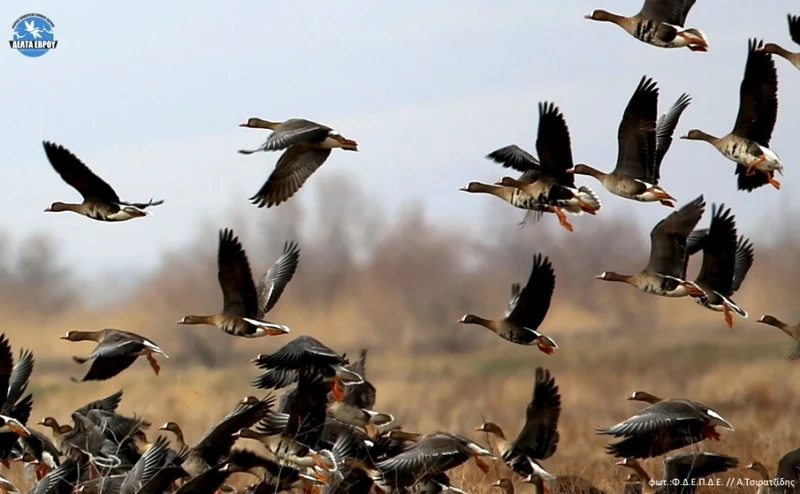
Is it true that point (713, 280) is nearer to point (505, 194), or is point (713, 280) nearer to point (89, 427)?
point (505, 194)

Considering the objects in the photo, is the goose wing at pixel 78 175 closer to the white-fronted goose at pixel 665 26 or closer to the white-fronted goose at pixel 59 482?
the white-fronted goose at pixel 59 482

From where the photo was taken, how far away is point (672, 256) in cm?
1175

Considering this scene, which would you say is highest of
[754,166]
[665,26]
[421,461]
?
[665,26]

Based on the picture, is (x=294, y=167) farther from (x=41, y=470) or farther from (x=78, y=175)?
(x=41, y=470)

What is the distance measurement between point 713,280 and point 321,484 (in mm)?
3757

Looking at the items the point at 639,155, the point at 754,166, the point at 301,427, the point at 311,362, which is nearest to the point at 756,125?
the point at 754,166

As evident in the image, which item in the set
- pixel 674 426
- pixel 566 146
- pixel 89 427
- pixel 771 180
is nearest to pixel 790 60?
pixel 771 180

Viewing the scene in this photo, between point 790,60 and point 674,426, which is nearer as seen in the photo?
point 674,426

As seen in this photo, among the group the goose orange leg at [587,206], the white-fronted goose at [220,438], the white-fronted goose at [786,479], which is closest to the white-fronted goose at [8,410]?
the white-fronted goose at [220,438]

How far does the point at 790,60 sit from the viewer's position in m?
12.5

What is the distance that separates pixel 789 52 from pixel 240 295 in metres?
4.62

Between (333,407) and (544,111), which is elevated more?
(544,111)

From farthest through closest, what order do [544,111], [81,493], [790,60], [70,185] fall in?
1. [790,60]
2. [70,185]
3. [544,111]
4. [81,493]

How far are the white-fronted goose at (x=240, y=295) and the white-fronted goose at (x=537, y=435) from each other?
1756 mm
